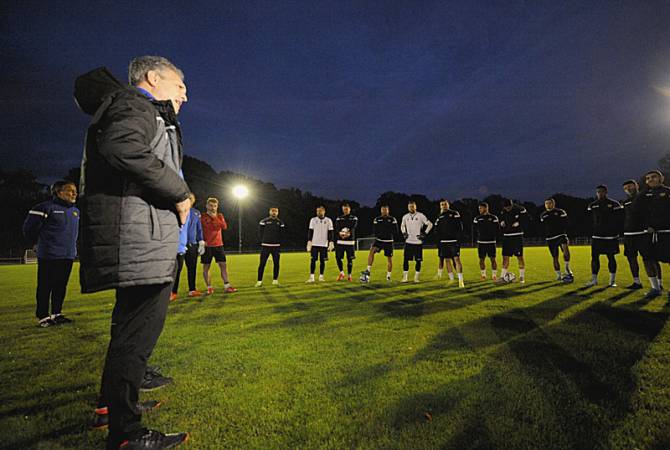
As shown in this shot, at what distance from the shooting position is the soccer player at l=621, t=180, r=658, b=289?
7304 mm

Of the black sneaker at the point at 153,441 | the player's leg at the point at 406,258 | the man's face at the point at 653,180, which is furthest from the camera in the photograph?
the player's leg at the point at 406,258

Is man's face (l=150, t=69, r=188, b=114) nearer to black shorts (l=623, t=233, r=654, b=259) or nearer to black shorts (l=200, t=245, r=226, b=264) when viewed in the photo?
black shorts (l=200, t=245, r=226, b=264)

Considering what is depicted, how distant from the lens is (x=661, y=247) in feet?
23.0

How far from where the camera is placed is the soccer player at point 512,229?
32.2 ft

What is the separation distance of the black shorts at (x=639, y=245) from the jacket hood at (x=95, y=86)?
978cm

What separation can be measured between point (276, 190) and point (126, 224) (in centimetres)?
6926

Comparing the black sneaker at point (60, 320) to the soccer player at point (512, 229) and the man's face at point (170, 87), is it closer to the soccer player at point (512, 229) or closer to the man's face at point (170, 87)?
the man's face at point (170, 87)

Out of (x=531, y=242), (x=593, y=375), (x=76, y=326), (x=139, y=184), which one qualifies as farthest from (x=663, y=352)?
(x=531, y=242)

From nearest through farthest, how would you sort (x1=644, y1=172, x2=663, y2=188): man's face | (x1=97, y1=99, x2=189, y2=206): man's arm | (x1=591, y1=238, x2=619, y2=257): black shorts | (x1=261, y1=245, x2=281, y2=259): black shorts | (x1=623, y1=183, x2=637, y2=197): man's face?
(x1=97, y1=99, x2=189, y2=206): man's arm
(x1=644, y1=172, x2=663, y2=188): man's face
(x1=623, y1=183, x2=637, y2=197): man's face
(x1=591, y1=238, x2=619, y2=257): black shorts
(x1=261, y1=245, x2=281, y2=259): black shorts

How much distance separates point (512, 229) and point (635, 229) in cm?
296

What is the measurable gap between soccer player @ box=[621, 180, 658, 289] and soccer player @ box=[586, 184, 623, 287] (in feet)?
2.21

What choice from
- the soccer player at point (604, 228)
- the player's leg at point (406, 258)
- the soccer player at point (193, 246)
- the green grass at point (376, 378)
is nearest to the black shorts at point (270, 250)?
the soccer player at point (193, 246)

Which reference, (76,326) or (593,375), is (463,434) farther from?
(76,326)

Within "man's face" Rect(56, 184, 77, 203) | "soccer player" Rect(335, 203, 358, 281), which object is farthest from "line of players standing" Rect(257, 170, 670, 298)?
"man's face" Rect(56, 184, 77, 203)
